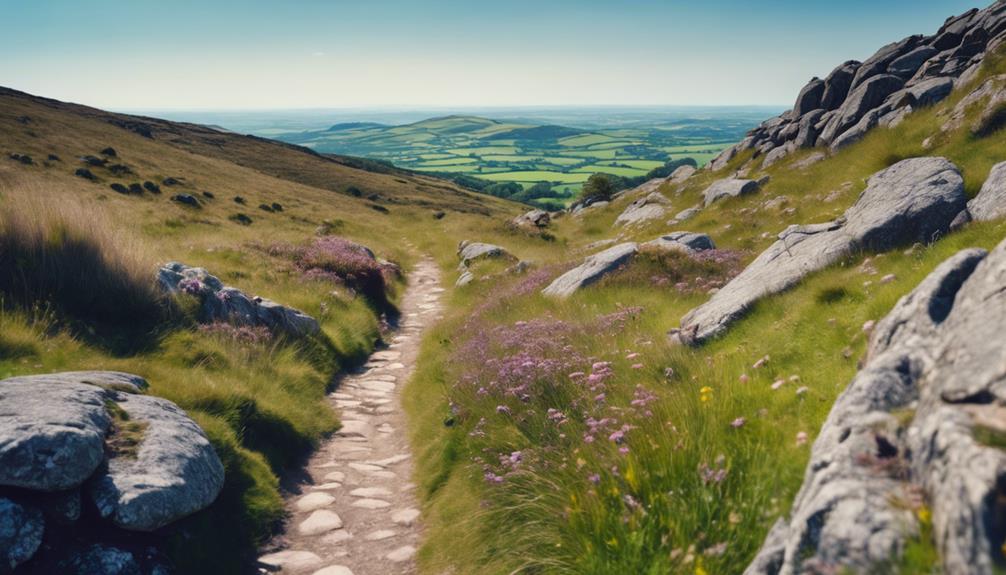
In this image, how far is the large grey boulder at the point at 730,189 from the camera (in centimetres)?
2630

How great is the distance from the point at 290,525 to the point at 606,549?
15.0ft

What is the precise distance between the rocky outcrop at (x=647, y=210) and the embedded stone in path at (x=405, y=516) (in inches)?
1075

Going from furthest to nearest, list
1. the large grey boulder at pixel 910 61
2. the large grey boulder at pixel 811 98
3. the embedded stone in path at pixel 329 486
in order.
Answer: the large grey boulder at pixel 811 98, the large grey boulder at pixel 910 61, the embedded stone in path at pixel 329 486

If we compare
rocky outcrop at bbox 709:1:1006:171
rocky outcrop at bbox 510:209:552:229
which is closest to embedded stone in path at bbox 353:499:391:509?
rocky outcrop at bbox 709:1:1006:171

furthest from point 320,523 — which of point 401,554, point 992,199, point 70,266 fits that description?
point 992,199

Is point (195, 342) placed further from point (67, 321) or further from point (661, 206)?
point (661, 206)

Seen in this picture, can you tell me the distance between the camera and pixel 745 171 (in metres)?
35.0

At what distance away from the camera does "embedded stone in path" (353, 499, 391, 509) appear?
8.02m

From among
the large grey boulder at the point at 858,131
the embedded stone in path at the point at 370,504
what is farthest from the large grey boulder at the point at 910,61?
the embedded stone in path at the point at 370,504

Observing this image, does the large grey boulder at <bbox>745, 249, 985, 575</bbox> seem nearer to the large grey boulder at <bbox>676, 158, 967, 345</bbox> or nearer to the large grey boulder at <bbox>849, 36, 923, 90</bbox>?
the large grey boulder at <bbox>676, 158, 967, 345</bbox>

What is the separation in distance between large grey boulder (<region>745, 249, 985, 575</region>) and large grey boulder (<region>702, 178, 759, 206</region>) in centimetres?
2359

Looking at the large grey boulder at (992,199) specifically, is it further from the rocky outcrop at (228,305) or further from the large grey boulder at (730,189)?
the large grey boulder at (730,189)

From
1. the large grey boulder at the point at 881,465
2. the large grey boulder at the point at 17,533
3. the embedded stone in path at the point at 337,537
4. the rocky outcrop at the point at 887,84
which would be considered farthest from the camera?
the rocky outcrop at the point at 887,84

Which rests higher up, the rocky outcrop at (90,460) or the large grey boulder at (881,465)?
the large grey boulder at (881,465)
